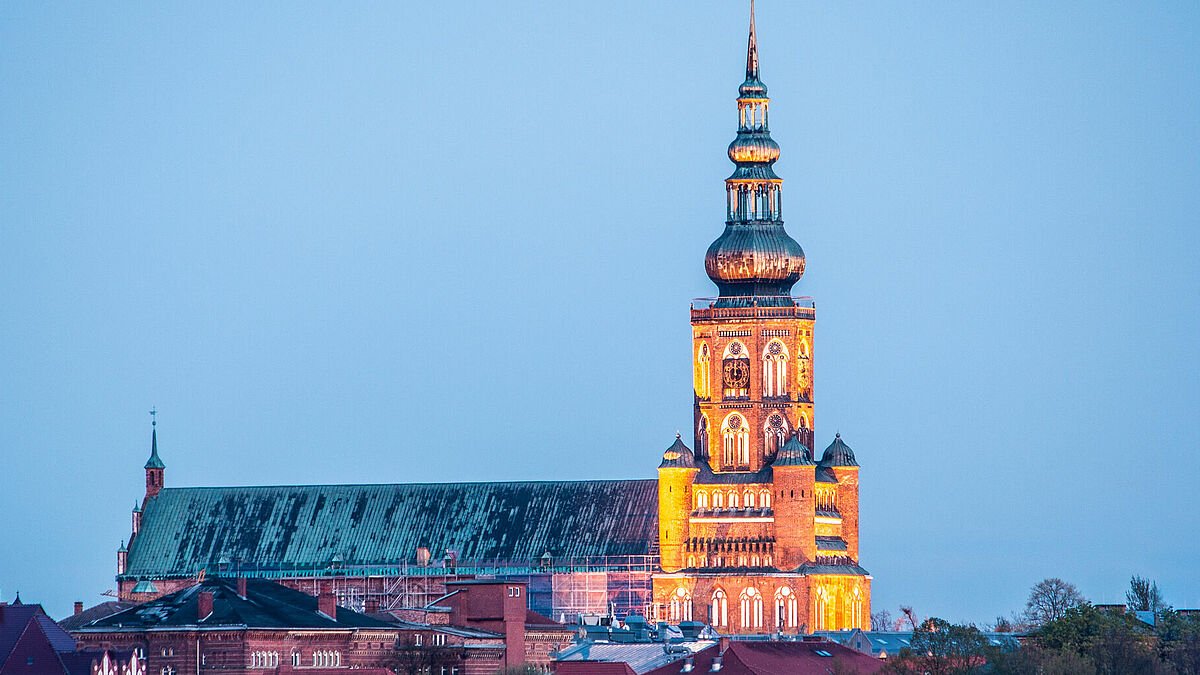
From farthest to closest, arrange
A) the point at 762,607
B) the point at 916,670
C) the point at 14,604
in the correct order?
the point at 762,607 → the point at 14,604 → the point at 916,670

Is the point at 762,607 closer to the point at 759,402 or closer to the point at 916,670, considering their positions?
the point at 759,402

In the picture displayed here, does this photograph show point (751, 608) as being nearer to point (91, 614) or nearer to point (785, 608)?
point (785, 608)

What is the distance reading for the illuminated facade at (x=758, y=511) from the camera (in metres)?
193

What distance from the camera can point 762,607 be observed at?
193 metres

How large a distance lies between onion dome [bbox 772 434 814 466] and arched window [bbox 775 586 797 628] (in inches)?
280

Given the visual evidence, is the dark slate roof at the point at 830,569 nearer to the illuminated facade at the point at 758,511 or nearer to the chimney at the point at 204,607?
the illuminated facade at the point at 758,511

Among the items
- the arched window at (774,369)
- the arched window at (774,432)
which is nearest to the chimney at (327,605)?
the arched window at (774,432)

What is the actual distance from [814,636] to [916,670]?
2863 cm

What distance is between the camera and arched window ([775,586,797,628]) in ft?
628

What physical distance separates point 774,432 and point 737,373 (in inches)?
156

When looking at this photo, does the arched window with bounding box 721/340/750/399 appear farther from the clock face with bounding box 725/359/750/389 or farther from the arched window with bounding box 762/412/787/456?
the arched window with bounding box 762/412/787/456

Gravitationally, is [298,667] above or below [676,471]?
below

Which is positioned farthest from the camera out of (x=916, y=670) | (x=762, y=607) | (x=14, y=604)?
(x=762, y=607)

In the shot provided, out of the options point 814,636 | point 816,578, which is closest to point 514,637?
point 814,636
